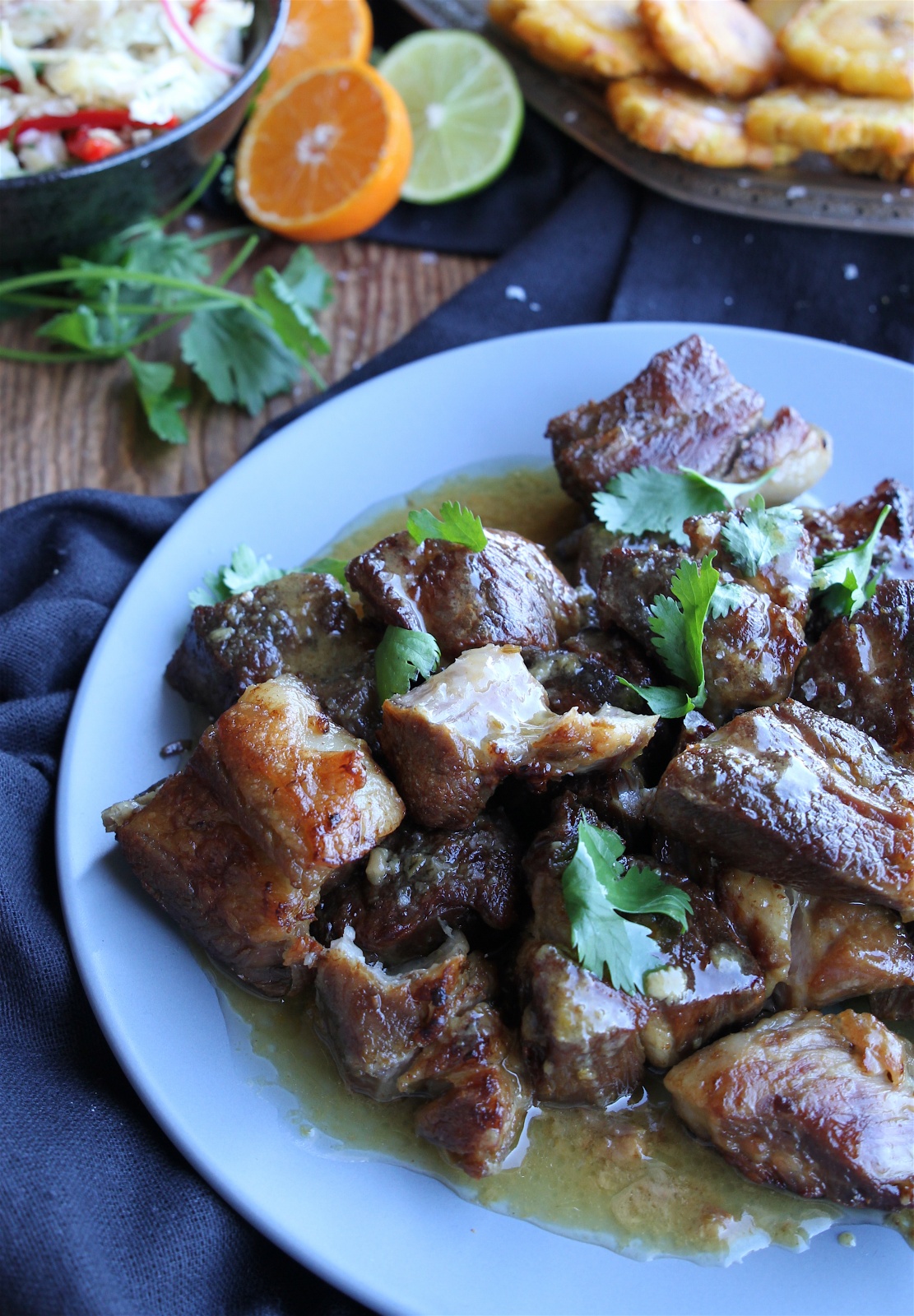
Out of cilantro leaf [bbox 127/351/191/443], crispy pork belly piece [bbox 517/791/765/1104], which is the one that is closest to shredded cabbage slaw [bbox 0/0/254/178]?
cilantro leaf [bbox 127/351/191/443]

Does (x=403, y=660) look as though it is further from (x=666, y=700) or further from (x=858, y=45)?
(x=858, y=45)

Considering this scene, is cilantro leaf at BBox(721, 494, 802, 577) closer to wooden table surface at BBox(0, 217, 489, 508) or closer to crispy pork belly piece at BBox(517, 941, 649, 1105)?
crispy pork belly piece at BBox(517, 941, 649, 1105)

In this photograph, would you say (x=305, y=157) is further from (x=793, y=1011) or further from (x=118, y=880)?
(x=793, y=1011)

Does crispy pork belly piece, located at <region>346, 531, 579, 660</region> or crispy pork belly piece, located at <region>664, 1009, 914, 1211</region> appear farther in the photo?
crispy pork belly piece, located at <region>346, 531, 579, 660</region>

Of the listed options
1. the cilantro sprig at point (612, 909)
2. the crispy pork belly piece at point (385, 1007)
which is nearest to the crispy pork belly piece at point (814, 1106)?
the cilantro sprig at point (612, 909)

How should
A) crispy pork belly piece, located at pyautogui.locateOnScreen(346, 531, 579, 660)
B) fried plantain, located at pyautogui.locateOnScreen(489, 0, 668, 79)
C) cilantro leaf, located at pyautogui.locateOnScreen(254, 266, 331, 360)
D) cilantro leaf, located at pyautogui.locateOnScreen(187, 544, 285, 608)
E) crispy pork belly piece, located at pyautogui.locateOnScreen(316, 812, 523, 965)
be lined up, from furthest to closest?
fried plantain, located at pyautogui.locateOnScreen(489, 0, 668, 79) < cilantro leaf, located at pyautogui.locateOnScreen(254, 266, 331, 360) < cilantro leaf, located at pyautogui.locateOnScreen(187, 544, 285, 608) < crispy pork belly piece, located at pyautogui.locateOnScreen(346, 531, 579, 660) < crispy pork belly piece, located at pyautogui.locateOnScreen(316, 812, 523, 965)

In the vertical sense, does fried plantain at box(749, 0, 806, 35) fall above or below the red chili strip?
above

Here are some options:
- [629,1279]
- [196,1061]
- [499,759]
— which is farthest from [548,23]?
[629,1279]

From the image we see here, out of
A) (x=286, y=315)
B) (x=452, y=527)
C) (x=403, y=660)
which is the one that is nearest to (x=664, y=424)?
(x=452, y=527)
